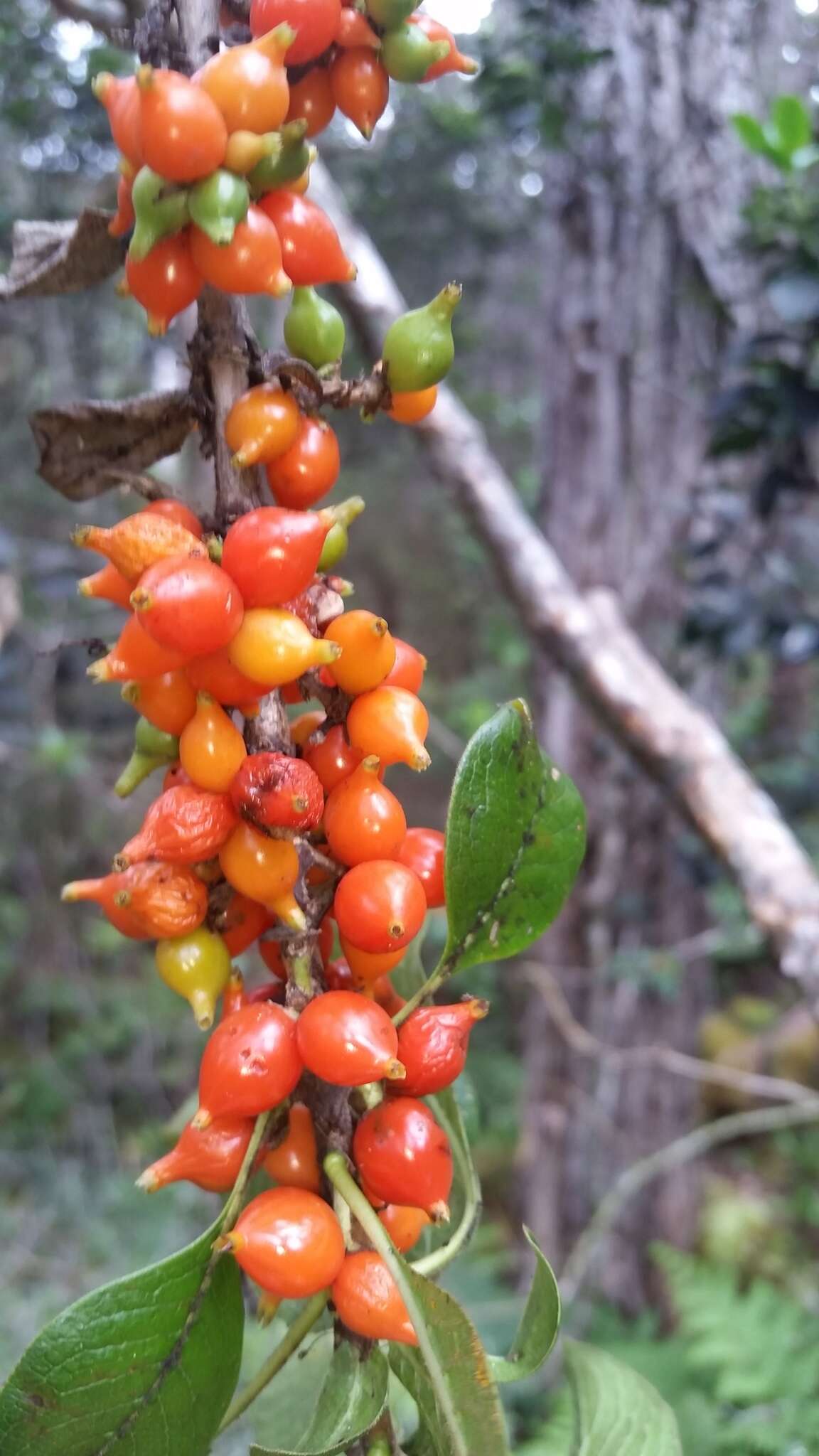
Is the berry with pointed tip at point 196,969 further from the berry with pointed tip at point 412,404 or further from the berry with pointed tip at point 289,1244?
the berry with pointed tip at point 412,404

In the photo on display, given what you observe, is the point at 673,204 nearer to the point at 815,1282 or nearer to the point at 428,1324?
the point at 428,1324

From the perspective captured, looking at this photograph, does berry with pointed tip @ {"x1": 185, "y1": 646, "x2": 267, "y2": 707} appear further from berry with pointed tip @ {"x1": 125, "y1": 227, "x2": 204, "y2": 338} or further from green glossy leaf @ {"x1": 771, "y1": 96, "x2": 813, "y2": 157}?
green glossy leaf @ {"x1": 771, "y1": 96, "x2": 813, "y2": 157}

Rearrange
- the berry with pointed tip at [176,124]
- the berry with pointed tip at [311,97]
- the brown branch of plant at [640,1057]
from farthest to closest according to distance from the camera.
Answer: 1. the brown branch of plant at [640,1057]
2. the berry with pointed tip at [311,97]
3. the berry with pointed tip at [176,124]

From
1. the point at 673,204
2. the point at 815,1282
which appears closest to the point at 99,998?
the point at 815,1282

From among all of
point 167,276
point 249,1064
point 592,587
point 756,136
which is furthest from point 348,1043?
point 592,587

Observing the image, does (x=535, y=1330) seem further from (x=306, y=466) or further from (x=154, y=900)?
(x=306, y=466)

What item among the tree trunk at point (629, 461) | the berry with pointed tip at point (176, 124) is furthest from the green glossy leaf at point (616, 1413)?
the tree trunk at point (629, 461)

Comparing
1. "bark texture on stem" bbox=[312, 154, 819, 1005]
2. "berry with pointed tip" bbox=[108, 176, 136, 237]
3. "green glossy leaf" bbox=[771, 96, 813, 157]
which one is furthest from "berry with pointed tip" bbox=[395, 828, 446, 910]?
"green glossy leaf" bbox=[771, 96, 813, 157]
